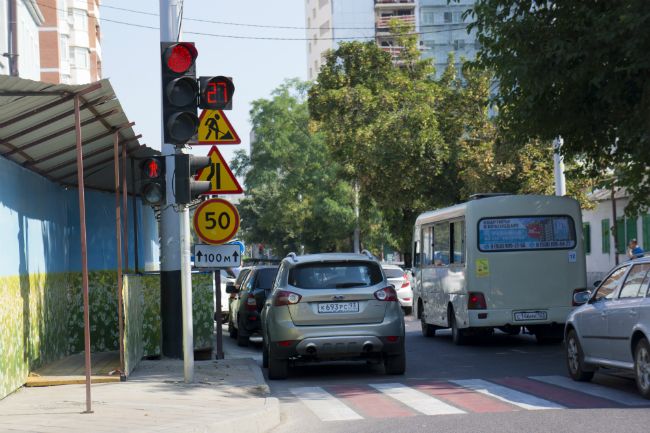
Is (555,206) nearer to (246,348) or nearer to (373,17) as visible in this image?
(246,348)

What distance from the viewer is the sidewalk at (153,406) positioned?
425 inches

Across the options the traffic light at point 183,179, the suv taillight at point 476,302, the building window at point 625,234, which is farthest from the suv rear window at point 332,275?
the building window at point 625,234

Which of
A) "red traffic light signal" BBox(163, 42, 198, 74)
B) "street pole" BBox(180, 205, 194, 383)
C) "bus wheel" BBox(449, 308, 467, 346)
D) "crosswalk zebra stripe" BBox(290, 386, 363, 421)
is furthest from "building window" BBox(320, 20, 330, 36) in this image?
"red traffic light signal" BBox(163, 42, 198, 74)

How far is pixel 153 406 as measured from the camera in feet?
40.2

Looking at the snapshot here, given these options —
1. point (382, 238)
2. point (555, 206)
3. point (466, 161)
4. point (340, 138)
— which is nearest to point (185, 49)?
point (555, 206)

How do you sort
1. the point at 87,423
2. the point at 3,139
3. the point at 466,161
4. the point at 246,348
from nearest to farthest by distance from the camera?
the point at 87,423 < the point at 3,139 < the point at 246,348 < the point at 466,161

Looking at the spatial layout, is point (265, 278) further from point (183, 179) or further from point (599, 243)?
point (599, 243)

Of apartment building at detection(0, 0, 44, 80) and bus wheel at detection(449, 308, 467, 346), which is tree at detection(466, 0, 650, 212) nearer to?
bus wheel at detection(449, 308, 467, 346)

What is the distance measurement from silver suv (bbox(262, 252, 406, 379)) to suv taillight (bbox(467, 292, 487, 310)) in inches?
211

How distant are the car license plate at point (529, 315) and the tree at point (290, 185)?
175ft

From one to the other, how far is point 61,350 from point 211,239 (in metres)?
3.16

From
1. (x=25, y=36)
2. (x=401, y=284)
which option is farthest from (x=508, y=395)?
(x=25, y=36)

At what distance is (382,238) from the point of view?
3155 inches

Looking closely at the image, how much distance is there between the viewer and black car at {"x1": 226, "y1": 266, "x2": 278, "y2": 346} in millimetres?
24141
